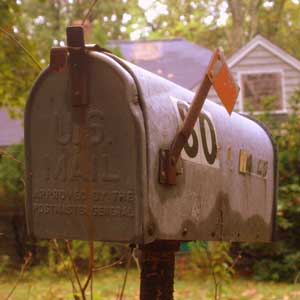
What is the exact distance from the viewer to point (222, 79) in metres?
2.27

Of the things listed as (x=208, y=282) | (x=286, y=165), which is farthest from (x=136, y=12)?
(x=208, y=282)

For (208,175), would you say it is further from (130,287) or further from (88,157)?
(130,287)

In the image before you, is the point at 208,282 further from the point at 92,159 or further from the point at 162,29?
the point at 162,29

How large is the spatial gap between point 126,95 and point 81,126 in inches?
7.2

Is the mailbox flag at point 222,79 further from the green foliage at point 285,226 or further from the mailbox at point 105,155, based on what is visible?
the green foliage at point 285,226

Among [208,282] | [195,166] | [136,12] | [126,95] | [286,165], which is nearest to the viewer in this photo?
[126,95]

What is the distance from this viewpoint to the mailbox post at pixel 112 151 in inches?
78.0

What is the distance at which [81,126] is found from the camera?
6.74 ft

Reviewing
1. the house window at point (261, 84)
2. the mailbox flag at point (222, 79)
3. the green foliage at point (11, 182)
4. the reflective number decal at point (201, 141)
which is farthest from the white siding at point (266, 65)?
the mailbox flag at point (222, 79)

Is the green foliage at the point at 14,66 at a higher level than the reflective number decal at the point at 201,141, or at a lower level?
higher

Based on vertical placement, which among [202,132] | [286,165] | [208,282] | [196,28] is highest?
[196,28]

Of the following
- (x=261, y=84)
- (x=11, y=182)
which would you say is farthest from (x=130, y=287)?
(x=261, y=84)

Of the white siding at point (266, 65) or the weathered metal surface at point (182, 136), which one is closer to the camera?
the weathered metal surface at point (182, 136)

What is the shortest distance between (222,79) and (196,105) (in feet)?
0.63
